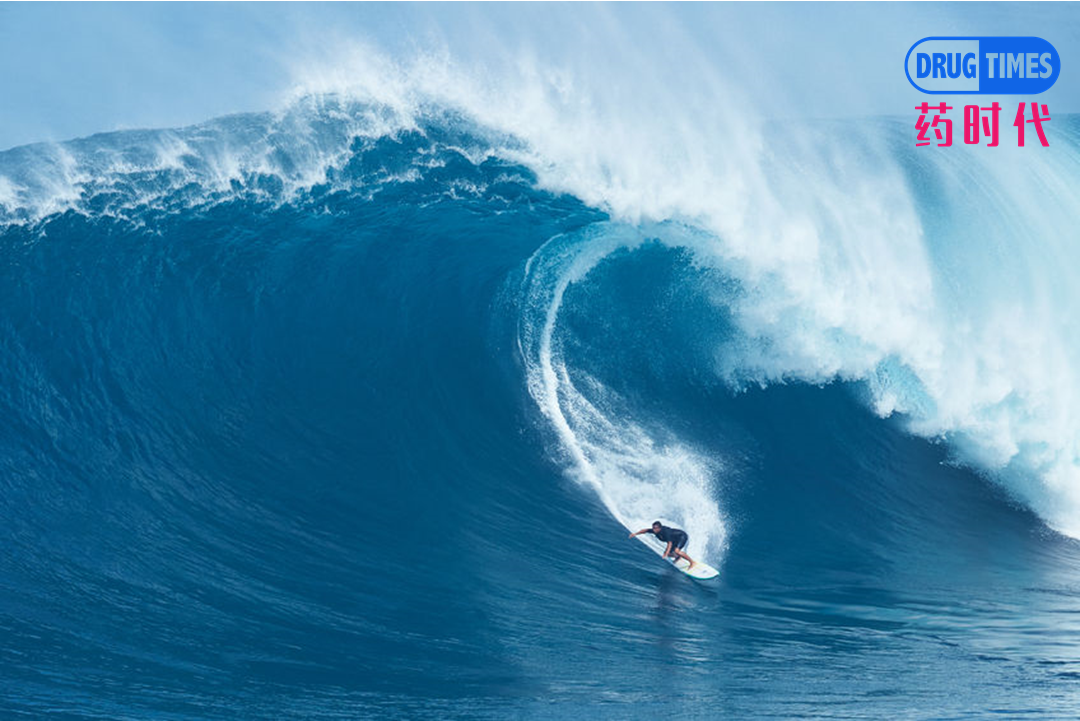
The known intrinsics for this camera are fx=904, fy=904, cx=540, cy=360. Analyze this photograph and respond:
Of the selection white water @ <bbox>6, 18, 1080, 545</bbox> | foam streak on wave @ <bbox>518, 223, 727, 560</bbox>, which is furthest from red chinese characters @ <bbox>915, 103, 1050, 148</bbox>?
foam streak on wave @ <bbox>518, 223, 727, 560</bbox>

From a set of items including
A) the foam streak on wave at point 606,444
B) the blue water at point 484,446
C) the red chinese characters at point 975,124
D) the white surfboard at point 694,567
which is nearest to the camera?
the blue water at point 484,446

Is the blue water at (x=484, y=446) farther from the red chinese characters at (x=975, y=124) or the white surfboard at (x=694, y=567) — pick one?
the red chinese characters at (x=975, y=124)

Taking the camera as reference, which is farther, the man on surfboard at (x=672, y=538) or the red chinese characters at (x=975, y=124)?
the red chinese characters at (x=975, y=124)

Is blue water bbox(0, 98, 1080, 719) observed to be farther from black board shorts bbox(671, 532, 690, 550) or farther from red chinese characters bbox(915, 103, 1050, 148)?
red chinese characters bbox(915, 103, 1050, 148)

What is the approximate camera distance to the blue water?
7762 millimetres

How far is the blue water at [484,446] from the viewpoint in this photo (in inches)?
306

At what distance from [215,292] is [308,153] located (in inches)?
130

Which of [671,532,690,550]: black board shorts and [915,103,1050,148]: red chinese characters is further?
[915,103,1050,148]: red chinese characters

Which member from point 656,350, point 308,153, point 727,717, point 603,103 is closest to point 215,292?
point 308,153

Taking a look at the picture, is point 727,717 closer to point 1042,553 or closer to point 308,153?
point 1042,553

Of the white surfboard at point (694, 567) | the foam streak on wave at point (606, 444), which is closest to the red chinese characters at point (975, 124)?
the foam streak on wave at point (606, 444)

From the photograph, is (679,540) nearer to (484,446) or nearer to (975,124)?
(484,446)

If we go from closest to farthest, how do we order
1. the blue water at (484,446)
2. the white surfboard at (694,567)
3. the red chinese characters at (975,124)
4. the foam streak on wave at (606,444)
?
the blue water at (484,446)
the white surfboard at (694,567)
the foam streak on wave at (606,444)
the red chinese characters at (975,124)

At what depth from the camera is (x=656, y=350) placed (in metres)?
12.6
